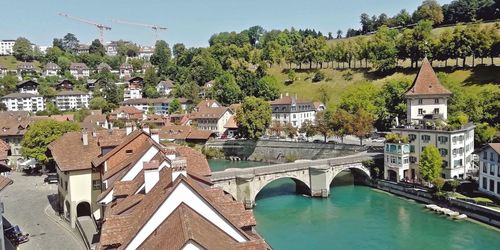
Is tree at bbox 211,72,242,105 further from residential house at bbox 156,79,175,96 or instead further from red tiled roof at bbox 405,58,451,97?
red tiled roof at bbox 405,58,451,97

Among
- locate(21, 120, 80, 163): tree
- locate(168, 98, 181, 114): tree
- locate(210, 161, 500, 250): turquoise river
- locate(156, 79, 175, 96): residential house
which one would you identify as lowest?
locate(210, 161, 500, 250): turquoise river

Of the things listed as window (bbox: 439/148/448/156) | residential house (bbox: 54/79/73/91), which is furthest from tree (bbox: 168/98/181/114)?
window (bbox: 439/148/448/156)

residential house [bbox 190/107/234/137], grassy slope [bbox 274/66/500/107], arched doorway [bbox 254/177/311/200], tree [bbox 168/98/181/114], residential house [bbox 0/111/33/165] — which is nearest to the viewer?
arched doorway [bbox 254/177/311/200]

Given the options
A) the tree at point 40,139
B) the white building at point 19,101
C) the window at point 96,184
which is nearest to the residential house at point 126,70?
the white building at point 19,101

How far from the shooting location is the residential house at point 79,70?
164m

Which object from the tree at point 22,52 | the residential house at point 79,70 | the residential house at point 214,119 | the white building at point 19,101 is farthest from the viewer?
the tree at point 22,52

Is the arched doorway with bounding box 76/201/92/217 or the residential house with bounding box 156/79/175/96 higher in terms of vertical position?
the residential house with bounding box 156/79/175/96

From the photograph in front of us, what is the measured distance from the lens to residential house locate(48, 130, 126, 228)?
3394 centimetres

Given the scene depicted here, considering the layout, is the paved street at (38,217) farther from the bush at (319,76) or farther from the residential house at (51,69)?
the residential house at (51,69)

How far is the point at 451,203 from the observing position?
145 feet

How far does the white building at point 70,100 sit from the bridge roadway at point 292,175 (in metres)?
93.5

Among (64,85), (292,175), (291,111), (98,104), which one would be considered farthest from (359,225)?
(64,85)

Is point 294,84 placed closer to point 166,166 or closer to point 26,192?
point 26,192

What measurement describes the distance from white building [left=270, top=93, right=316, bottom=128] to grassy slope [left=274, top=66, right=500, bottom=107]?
24.7ft
